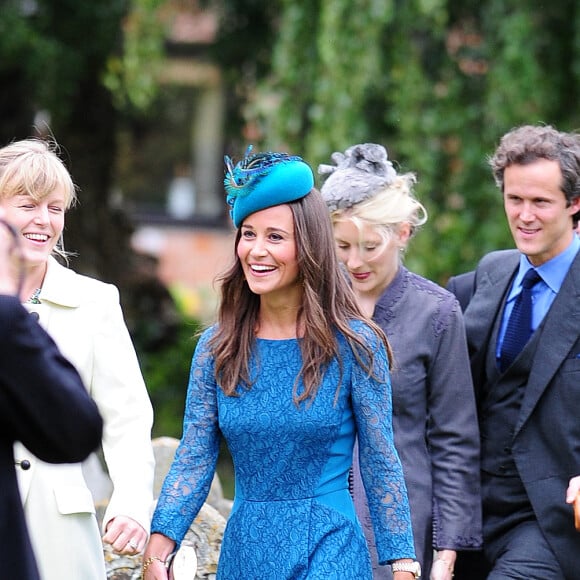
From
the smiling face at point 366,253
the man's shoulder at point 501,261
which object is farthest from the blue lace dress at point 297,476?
the man's shoulder at point 501,261

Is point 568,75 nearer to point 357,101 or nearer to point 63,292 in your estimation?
point 357,101

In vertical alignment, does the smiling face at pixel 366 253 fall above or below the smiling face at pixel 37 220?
below

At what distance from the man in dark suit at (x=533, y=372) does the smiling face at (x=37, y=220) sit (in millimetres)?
1584

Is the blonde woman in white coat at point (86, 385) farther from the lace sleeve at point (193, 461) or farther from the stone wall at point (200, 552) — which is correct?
the stone wall at point (200, 552)

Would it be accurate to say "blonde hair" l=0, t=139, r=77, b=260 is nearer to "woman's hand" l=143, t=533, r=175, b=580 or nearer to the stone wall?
"woman's hand" l=143, t=533, r=175, b=580

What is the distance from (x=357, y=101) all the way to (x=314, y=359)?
5037 millimetres

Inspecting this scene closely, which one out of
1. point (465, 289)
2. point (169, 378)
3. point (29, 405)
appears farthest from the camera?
point (169, 378)

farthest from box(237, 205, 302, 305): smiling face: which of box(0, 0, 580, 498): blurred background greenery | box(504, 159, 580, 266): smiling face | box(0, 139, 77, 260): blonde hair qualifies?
box(0, 0, 580, 498): blurred background greenery

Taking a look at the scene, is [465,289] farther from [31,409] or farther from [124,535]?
[31,409]

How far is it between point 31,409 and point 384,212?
7.41 ft

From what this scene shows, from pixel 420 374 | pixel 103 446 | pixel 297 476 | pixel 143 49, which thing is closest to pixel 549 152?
pixel 420 374

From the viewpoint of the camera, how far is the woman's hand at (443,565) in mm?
4355

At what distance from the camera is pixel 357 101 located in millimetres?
8719

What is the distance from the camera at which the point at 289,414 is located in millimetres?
3840
